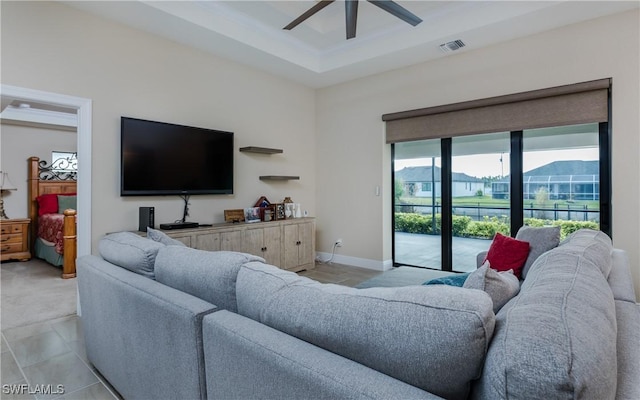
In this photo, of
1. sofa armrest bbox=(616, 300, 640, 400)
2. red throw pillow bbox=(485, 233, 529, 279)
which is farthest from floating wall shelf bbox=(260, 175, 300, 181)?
sofa armrest bbox=(616, 300, 640, 400)

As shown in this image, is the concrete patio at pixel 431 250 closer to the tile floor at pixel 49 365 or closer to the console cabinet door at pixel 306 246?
the console cabinet door at pixel 306 246

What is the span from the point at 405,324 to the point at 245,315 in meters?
0.65

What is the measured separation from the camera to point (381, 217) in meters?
4.88

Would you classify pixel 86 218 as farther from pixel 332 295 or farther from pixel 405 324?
pixel 405 324

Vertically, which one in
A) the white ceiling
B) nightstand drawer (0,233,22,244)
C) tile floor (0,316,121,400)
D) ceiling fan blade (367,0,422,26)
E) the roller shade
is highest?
the white ceiling

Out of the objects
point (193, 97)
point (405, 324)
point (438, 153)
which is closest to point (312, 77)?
point (193, 97)

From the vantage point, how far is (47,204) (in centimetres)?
592

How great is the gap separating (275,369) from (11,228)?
6794 mm

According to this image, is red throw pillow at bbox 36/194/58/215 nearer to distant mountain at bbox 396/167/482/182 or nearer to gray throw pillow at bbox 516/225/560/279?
distant mountain at bbox 396/167/482/182

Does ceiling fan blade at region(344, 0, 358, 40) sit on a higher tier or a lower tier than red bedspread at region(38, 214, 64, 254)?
higher

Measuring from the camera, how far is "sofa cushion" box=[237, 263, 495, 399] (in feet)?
2.46

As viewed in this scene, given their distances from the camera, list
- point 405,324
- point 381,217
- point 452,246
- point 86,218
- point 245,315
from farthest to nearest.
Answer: point 381,217
point 452,246
point 86,218
point 245,315
point 405,324

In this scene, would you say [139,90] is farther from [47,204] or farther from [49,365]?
[47,204]

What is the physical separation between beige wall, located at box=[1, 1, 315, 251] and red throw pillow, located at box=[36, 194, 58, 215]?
365 centimetres
